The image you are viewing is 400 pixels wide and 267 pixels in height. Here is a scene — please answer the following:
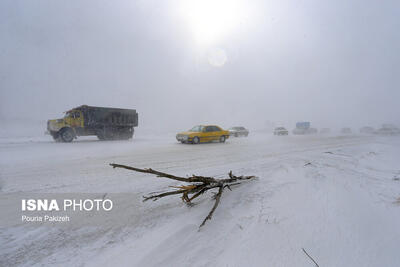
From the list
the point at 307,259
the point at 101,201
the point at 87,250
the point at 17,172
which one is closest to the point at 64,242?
the point at 87,250

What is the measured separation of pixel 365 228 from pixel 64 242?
310 cm

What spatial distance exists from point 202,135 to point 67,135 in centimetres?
968

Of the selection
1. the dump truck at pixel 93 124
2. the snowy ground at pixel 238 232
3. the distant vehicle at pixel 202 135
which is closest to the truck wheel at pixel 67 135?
the dump truck at pixel 93 124

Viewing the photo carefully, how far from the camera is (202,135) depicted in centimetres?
1149

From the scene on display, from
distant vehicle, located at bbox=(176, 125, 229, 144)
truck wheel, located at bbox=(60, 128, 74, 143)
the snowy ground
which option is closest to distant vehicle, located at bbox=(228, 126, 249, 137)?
distant vehicle, located at bbox=(176, 125, 229, 144)

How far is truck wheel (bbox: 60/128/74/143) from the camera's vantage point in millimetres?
11562

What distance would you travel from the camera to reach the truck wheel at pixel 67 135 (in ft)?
37.9

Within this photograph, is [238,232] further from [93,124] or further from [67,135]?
[93,124]

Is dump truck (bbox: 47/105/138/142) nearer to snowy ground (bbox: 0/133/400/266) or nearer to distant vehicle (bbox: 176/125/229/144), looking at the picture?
distant vehicle (bbox: 176/125/229/144)

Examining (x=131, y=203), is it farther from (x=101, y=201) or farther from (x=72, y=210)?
(x=72, y=210)

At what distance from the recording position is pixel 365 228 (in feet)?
5.62

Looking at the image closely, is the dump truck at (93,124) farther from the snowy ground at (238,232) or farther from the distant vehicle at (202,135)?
the snowy ground at (238,232)

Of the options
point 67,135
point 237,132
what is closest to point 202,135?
point 67,135

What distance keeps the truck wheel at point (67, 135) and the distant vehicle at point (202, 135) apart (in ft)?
25.5
